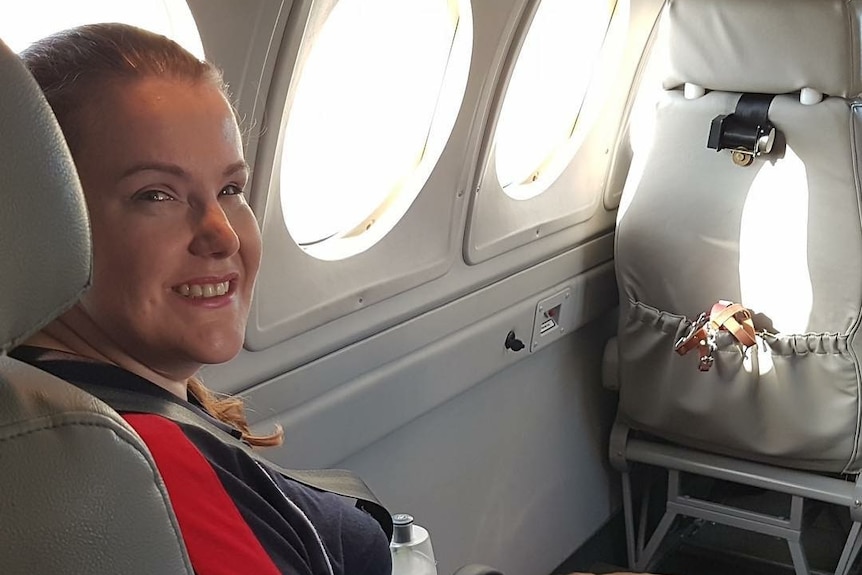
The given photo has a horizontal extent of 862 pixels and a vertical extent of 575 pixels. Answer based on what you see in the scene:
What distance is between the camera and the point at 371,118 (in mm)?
2334

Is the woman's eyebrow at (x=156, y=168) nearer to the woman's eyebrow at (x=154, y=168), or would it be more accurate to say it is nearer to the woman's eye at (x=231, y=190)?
the woman's eyebrow at (x=154, y=168)

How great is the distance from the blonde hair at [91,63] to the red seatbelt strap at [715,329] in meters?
1.98

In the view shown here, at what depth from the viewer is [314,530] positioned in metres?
1.18

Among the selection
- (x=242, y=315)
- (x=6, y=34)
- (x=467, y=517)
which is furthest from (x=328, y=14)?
(x=467, y=517)

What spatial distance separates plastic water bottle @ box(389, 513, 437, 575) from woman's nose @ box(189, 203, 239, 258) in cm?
73

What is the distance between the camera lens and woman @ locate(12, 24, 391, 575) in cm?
107

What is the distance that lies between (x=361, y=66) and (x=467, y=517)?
49.2 inches

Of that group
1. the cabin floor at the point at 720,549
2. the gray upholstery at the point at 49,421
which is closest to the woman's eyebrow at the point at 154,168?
the gray upholstery at the point at 49,421

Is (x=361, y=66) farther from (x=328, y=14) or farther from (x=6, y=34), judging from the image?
(x=6, y=34)

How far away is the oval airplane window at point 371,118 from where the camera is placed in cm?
213

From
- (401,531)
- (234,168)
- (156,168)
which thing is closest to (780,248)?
(401,531)

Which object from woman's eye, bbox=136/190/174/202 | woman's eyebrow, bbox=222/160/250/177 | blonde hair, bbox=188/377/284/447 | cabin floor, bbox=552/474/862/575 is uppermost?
woman's eyebrow, bbox=222/160/250/177

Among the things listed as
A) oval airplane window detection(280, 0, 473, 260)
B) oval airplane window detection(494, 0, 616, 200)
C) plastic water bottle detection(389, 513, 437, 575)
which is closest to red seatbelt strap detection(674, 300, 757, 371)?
oval airplane window detection(494, 0, 616, 200)

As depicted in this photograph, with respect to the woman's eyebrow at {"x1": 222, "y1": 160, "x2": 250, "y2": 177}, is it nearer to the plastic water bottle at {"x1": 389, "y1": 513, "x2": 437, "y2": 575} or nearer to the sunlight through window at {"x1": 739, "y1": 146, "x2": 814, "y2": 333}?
the plastic water bottle at {"x1": 389, "y1": 513, "x2": 437, "y2": 575}
